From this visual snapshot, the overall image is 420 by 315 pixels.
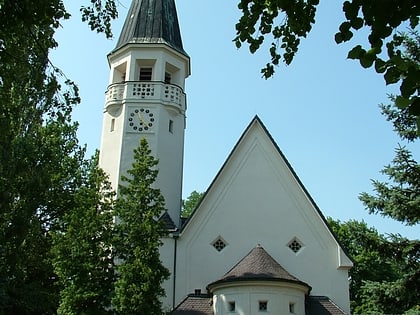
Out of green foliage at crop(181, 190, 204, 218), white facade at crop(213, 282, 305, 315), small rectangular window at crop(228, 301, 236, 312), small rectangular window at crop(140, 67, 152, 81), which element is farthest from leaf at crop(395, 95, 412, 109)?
green foliage at crop(181, 190, 204, 218)

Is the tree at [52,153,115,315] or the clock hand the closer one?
the tree at [52,153,115,315]

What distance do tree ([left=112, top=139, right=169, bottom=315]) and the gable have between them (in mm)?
4340

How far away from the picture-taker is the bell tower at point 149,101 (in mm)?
24156

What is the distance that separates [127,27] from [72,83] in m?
20.1

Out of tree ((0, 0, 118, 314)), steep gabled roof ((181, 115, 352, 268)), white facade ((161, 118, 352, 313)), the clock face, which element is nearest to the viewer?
tree ((0, 0, 118, 314))

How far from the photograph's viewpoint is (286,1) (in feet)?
18.0

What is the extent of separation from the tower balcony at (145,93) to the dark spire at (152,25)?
89.3 inches

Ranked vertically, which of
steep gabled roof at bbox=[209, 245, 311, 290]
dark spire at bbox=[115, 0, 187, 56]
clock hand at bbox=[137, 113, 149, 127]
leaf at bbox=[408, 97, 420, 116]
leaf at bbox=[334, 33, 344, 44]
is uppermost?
dark spire at bbox=[115, 0, 187, 56]

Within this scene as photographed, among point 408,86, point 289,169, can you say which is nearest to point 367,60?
point 408,86

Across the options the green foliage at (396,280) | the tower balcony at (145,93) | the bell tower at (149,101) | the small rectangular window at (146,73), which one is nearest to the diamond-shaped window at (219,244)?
the bell tower at (149,101)

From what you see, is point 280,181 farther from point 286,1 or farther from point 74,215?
point 286,1

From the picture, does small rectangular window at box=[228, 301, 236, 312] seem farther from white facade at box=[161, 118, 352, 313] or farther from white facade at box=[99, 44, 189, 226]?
white facade at box=[99, 44, 189, 226]

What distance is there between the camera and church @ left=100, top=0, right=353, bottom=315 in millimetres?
19312

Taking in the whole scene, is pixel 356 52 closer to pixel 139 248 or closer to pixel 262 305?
pixel 139 248
